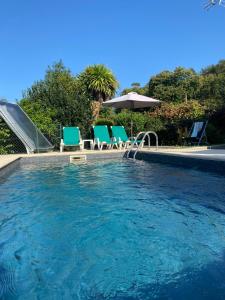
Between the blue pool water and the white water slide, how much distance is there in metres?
5.36

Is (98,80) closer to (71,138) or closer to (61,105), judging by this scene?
(61,105)

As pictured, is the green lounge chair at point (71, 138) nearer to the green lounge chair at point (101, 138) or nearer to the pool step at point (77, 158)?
the green lounge chair at point (101, 138)

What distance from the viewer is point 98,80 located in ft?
83.0

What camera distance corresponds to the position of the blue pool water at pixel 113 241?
2.57 metres

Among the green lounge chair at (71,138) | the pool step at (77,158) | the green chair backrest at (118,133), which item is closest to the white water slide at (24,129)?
the green lounge chair at (71,138)

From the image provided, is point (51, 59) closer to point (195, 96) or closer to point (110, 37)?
point (110, 37)

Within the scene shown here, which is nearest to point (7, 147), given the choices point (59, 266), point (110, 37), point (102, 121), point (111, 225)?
point (102, 121)

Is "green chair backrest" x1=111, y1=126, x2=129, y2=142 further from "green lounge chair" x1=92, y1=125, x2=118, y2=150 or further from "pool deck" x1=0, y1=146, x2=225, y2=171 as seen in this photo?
"pool deck" x1=0, y1=146, x2=225, y2=171

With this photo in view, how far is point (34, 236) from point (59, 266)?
0.94 metres

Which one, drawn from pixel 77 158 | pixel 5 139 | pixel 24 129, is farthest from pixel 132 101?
pixel 5 139

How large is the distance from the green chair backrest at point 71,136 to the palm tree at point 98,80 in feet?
39.2

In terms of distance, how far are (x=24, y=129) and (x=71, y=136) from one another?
6.42 feet

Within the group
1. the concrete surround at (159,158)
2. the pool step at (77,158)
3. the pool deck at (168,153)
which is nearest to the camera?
the concrete surround at (159,158)

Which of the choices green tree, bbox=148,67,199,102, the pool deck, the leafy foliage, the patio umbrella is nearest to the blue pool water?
the pool deck
